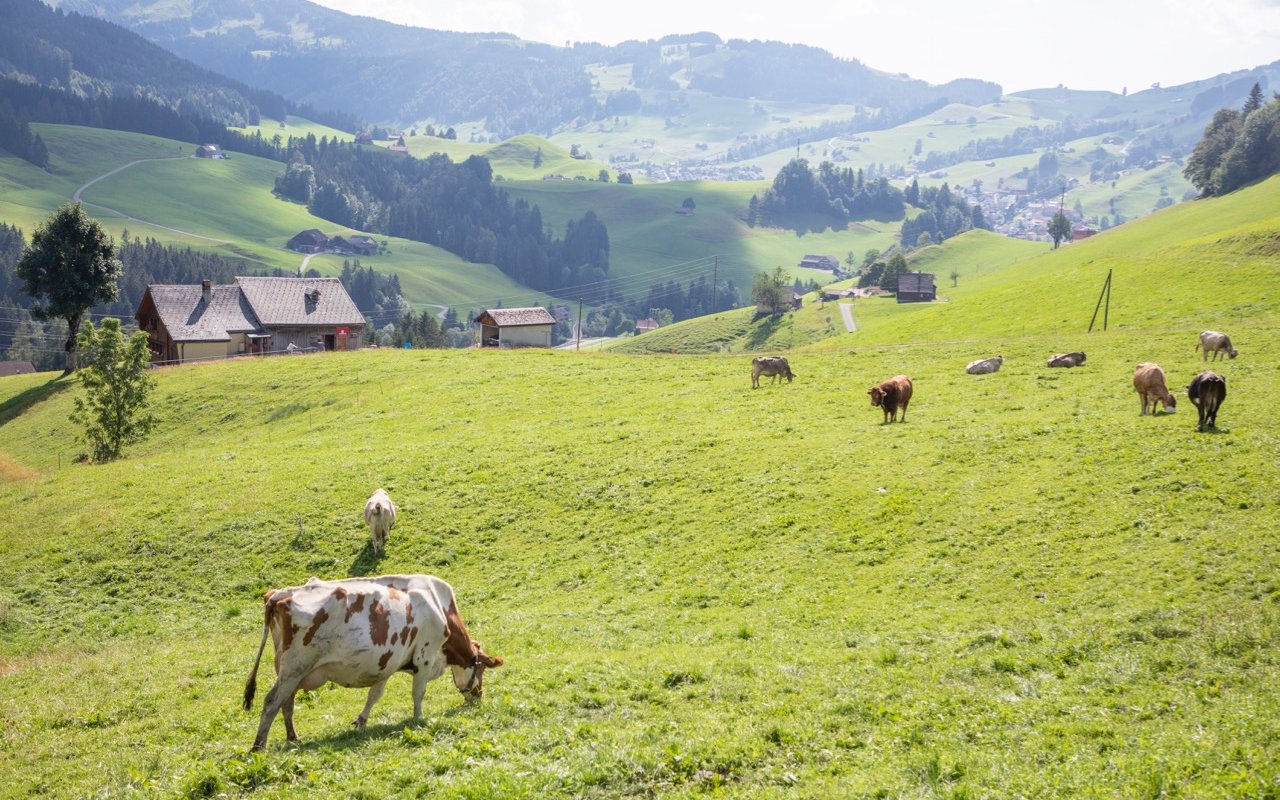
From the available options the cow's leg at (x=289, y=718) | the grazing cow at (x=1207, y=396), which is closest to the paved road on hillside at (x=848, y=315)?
the grazing cow at (x=1207, y=396)

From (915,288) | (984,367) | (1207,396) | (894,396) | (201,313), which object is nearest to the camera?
(1207,396)

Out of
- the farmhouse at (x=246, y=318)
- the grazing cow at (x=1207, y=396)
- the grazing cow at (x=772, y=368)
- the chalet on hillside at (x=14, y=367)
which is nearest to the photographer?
the grazing cow at (x=1207, y=396)

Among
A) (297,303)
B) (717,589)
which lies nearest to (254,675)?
(717,589)

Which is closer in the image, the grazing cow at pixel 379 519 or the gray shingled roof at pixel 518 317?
the grazing cow at pixel 379 519

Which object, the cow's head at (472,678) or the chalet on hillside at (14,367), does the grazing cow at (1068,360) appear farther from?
the chalet on hillside at (14,367)

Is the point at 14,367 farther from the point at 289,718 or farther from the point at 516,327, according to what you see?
the point at 289,718

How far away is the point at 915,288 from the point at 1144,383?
5712 inches

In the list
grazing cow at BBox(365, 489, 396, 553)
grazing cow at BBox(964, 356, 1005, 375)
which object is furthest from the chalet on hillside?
grazing cow at BBox(964, 356, 1005, 375)

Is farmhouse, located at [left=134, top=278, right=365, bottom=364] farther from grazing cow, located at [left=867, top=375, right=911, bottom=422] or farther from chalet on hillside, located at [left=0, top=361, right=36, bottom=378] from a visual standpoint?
grazing cow, located at [left=867, top=375, right=911, bottom=422]

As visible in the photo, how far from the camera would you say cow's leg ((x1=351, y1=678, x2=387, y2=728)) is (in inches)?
635

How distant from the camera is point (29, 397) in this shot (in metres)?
69.4

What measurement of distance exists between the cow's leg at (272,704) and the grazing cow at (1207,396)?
28.7 meters

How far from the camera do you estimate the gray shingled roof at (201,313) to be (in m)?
83.8

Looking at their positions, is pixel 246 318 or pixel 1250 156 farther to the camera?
pixel 1250 156
